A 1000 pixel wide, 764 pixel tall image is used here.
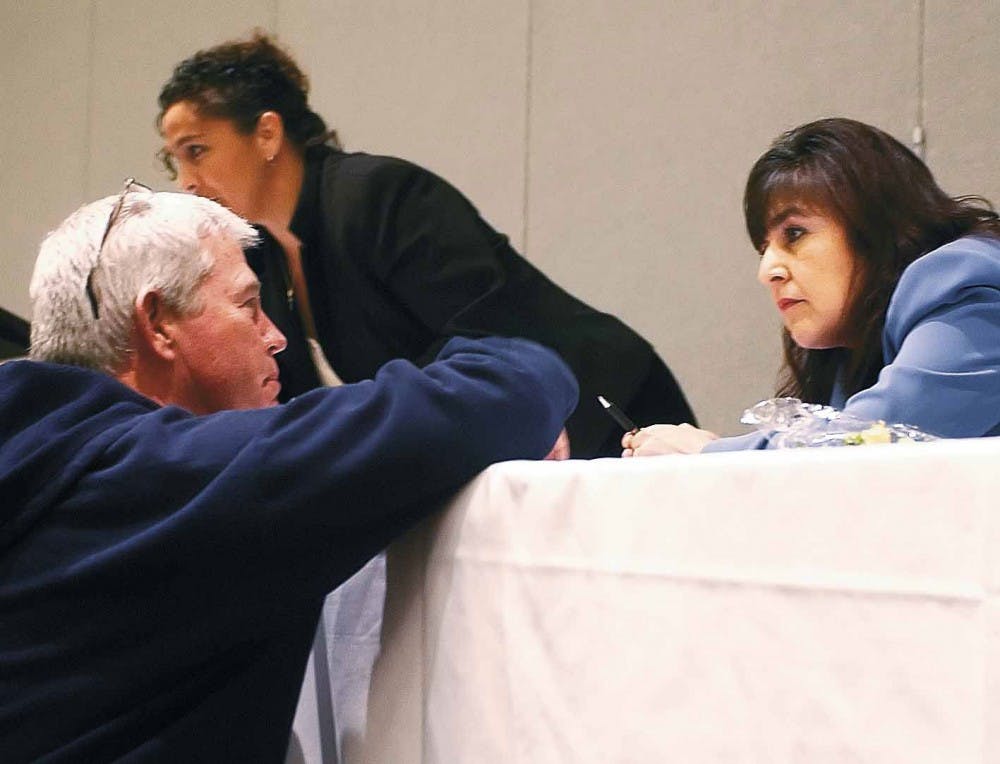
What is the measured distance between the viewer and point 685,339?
2.89m

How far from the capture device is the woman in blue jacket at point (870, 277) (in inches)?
51.5

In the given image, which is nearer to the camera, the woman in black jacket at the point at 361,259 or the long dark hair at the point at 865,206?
the long dark hair at the point at 865,206

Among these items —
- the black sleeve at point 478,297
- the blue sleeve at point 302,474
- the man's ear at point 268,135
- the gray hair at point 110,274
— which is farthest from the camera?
the man's ear at point 268,135

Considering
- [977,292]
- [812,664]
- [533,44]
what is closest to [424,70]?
[533,44]

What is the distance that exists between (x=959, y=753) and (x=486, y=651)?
0.34 metres

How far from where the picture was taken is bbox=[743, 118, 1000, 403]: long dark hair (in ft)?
4.90

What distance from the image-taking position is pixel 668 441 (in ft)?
4.49

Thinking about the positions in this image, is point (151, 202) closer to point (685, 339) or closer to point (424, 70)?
point (685, 339)

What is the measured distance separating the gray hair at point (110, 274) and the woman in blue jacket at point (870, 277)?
0.54m

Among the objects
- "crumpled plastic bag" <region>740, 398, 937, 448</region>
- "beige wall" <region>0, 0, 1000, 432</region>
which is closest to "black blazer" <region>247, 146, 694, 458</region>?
"crumpled plastic bag" <region>740, 398, 937, 448</region>

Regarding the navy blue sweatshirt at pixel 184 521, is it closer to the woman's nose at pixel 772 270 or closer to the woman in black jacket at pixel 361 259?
the woman's nose at pixel 772 270

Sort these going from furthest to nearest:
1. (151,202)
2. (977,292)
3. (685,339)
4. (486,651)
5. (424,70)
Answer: (424,70), (685,339), (977,292), (151,202), (486,651)

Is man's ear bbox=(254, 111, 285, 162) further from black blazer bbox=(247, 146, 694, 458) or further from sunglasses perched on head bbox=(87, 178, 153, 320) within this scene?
sunglasses perched on head bbox=(87, 178, 153, 320)

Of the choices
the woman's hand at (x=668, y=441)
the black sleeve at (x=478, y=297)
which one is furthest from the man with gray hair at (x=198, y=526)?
the black sleeve at (x=478, y=297)
